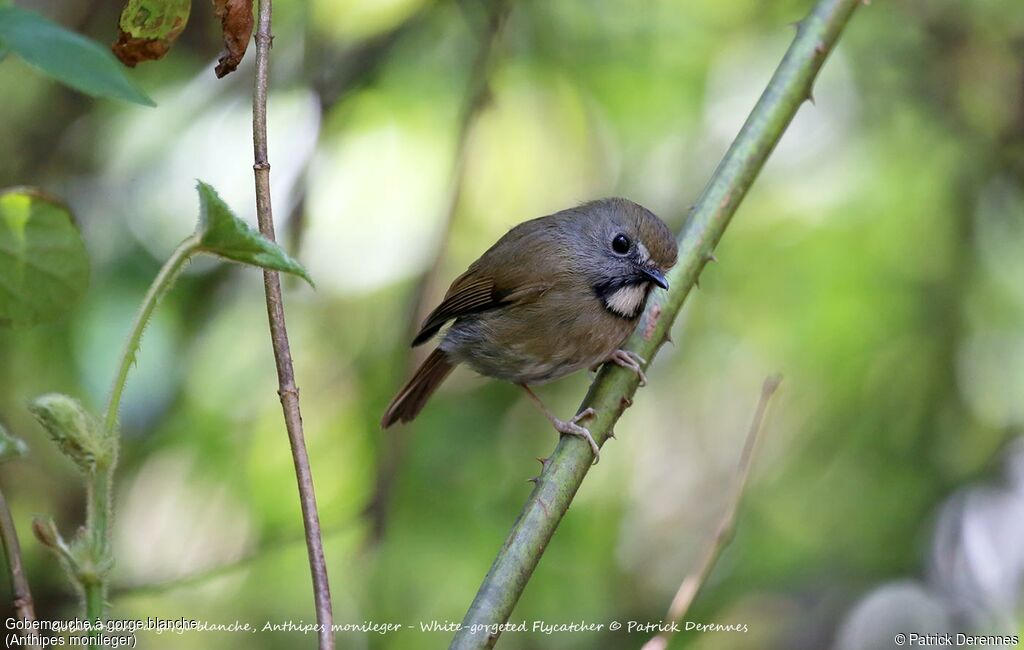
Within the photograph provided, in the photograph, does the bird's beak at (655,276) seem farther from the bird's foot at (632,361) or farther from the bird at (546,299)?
the bird's foot at (632,361)

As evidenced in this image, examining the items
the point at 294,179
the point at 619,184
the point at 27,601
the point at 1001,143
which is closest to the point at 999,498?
the point at 1001,143

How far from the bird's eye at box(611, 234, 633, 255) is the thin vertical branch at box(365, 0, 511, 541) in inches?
24.6

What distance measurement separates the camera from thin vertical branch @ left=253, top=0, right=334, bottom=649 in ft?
4.63

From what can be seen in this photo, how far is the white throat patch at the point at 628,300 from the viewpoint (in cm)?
365

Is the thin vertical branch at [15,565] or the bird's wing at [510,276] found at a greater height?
the thin vertical branch at [15,565]

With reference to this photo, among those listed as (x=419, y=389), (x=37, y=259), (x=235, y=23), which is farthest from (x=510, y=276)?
(x=37, y=259)

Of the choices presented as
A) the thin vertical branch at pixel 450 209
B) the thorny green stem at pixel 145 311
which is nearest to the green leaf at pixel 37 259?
the thorny green stem at pixel 145 311

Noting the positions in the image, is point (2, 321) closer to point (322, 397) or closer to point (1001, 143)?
point (322, 397)

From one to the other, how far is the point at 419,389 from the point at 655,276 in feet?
3.70

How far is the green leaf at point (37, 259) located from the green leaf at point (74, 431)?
32 cm

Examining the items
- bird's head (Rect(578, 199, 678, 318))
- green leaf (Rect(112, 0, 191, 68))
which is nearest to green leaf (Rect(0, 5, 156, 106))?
green leaf (Rect(112, 0, 191, 68))

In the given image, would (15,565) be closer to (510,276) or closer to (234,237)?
(234,237)

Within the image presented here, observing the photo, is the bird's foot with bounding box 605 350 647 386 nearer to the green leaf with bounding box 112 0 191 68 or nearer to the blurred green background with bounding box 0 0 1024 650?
the green leaf with bounding box 112 0 191 68

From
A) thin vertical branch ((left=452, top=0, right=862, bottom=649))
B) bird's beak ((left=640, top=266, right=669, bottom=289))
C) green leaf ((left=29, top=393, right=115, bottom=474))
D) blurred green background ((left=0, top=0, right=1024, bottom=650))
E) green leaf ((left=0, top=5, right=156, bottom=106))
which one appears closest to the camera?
green leaf ((left=0, top=5, right=156, bottom=106))
